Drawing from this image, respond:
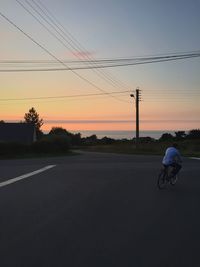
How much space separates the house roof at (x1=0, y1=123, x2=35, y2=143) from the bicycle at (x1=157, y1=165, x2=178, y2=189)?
65253mm

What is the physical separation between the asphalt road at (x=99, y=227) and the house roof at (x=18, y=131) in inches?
2631

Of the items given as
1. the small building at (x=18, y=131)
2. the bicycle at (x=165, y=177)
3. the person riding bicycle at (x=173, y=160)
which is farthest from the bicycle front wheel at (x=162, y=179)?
the small building at (x=18, y=131)

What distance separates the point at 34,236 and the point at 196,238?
2.69 metres

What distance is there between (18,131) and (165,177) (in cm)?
6735

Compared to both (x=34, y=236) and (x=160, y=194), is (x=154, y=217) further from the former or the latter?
(x=160, y=194)

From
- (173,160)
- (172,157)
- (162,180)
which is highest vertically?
(172,157)

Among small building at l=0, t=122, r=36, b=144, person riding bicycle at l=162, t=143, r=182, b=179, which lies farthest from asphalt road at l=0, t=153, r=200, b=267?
small building at l=0, t=122, r=36, b=144

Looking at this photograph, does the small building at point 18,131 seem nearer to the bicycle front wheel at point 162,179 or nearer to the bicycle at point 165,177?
the bicycle at point 165,177

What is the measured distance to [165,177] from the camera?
18.4 metres

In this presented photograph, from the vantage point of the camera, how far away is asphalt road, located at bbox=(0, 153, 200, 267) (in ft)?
25.0

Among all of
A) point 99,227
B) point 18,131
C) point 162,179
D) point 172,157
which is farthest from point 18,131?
point 99,227

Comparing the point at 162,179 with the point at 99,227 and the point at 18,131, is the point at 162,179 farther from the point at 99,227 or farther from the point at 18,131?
the point at 18,131

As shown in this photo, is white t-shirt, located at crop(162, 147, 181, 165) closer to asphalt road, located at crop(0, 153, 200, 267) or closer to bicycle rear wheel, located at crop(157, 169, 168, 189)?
bicycle rear wheel, located at crop(157, 169, 168, 189)

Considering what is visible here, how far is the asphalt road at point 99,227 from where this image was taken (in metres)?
7.62
